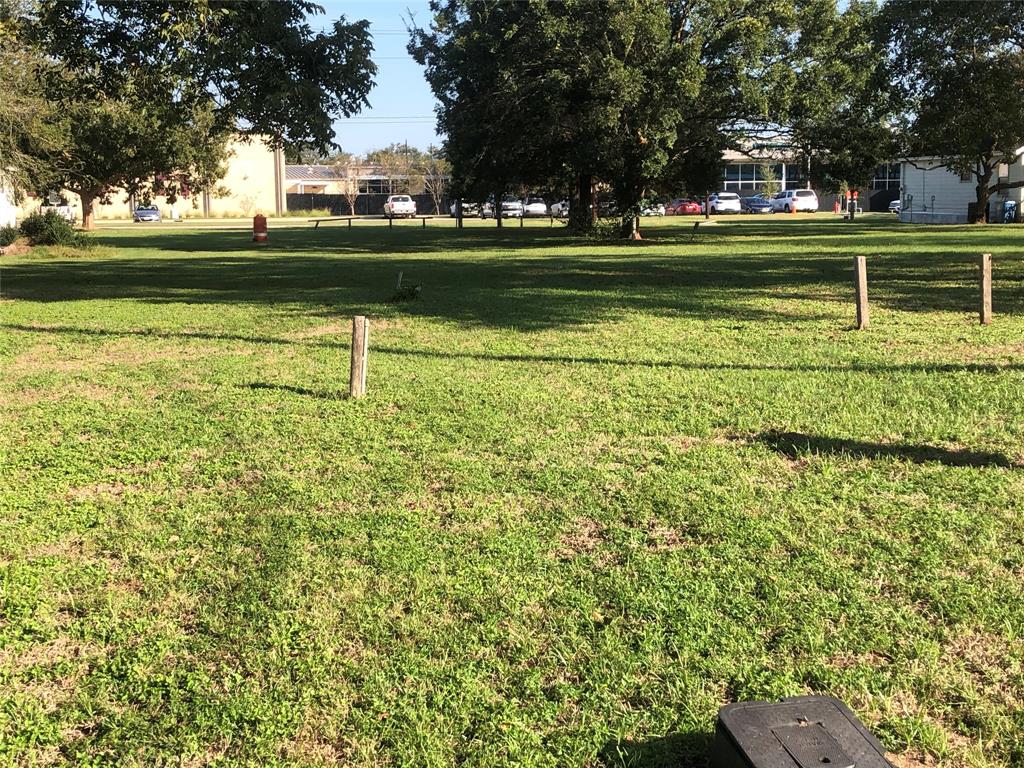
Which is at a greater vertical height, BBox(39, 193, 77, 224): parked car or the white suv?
the white suv

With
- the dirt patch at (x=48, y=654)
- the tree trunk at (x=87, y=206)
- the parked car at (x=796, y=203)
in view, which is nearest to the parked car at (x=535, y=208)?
the parked car at (x=796, y=203)

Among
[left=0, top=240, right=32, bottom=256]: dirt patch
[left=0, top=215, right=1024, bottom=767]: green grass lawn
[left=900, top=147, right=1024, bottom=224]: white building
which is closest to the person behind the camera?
[left=0, top=215, right=1024, bottom=767]: green grass lawn

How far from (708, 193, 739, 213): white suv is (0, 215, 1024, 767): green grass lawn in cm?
5737

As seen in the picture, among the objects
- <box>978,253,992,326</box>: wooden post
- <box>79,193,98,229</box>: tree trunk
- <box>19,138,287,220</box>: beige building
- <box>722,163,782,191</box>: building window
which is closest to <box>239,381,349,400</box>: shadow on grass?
<box>978,253,992,326</box>: wooden post

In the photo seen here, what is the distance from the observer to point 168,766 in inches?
108

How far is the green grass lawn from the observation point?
9.71 feet

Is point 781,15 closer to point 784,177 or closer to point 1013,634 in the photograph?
point 1013,634

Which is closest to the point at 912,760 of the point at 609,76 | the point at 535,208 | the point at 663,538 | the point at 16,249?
the point at 663,538

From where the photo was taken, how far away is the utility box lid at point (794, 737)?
2295 mm

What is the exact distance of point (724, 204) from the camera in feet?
212

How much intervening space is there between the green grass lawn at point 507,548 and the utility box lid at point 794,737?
0.34 metres

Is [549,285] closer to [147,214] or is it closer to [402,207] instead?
[402,207]

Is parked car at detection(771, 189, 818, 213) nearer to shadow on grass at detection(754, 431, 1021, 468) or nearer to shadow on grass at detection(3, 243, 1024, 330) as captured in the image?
shadow on grass at detection(3, 243, 1024, 330)

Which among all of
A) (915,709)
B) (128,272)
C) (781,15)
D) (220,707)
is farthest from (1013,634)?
(781,15)
